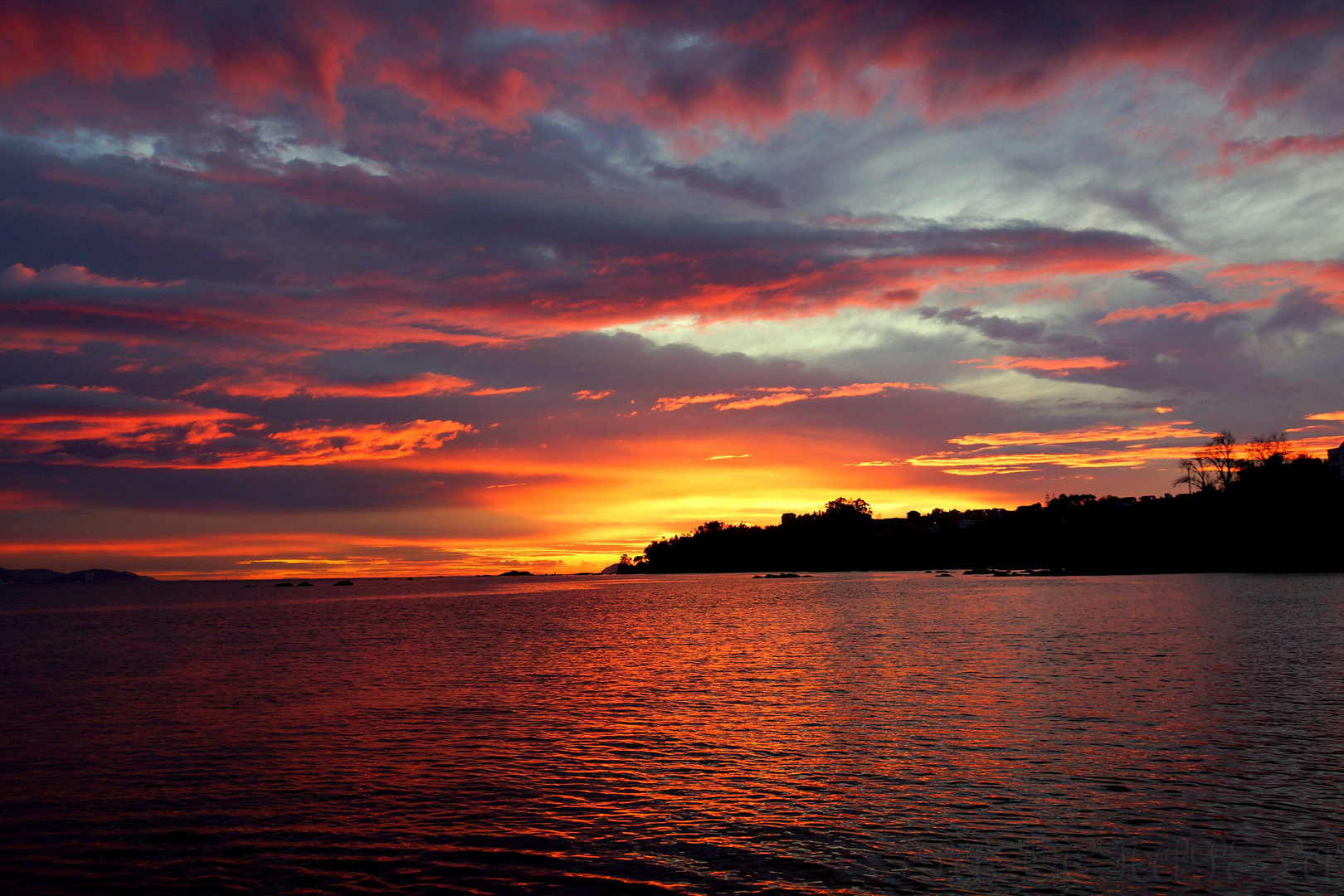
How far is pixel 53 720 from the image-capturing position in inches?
1383

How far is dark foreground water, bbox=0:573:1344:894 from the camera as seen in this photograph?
1680cm

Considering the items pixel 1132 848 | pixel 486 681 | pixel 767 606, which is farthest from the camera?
pixel 767 606

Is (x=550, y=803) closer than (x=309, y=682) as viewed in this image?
Yes

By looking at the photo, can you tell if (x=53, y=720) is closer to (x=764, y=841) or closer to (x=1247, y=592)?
(x=764, y=841)

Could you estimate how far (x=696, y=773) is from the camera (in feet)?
80.4

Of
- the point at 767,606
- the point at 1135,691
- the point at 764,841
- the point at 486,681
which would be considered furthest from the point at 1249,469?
the point at 764,841

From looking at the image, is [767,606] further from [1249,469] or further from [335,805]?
[1249,469]

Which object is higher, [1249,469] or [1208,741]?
[1249,469]

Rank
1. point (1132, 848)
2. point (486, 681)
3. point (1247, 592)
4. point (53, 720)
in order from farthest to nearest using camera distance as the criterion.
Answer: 1. point (1247, 592)
2. point (486, 681)
3. point (53, 720)
4. point (1132, 848)

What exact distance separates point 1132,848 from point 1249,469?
207 m

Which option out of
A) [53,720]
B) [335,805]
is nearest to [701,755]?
[335,805]

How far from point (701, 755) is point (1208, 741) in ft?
52.9

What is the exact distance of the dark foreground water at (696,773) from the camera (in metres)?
16.8

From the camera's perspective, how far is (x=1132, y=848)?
57.0 feet
